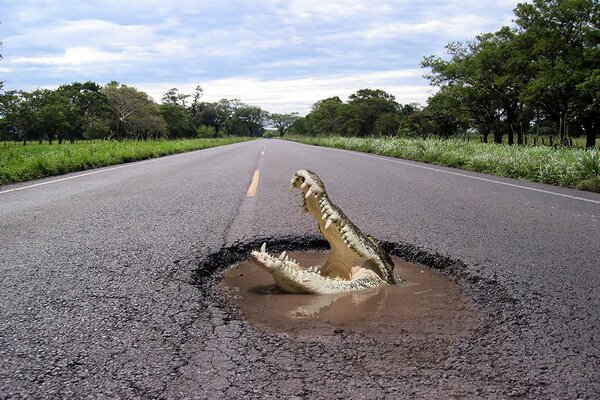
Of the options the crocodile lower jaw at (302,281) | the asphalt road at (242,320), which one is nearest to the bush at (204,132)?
the asphalt road at (242,320)

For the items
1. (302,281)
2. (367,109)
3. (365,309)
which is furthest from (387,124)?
(365,309)

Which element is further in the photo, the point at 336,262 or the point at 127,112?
the point at 127,112

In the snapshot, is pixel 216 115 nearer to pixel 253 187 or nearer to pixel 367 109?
pixel 367 109

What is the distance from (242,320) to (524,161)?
37.6 ft

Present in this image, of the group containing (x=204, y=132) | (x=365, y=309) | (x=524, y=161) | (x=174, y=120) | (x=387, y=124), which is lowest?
(x=365, y=309)

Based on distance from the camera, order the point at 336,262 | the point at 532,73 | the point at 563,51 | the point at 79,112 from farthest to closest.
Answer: the point at 79,112, the point at 532,73, the point at 563,51, the point at 336,262

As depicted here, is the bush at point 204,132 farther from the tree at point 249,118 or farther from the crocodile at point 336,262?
the crocodile at point 336,262

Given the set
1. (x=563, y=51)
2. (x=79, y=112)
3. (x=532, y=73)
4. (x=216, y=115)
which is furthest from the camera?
(x=216, y=115)

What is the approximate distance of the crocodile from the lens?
2.65 meters

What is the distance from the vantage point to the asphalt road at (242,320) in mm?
1613

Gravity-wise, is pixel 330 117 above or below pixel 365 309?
above

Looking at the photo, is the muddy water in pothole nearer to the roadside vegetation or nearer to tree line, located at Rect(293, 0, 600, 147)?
the roadside vegetation

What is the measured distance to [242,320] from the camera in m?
2.24

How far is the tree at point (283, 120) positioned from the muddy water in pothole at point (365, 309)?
188784 millimetres
